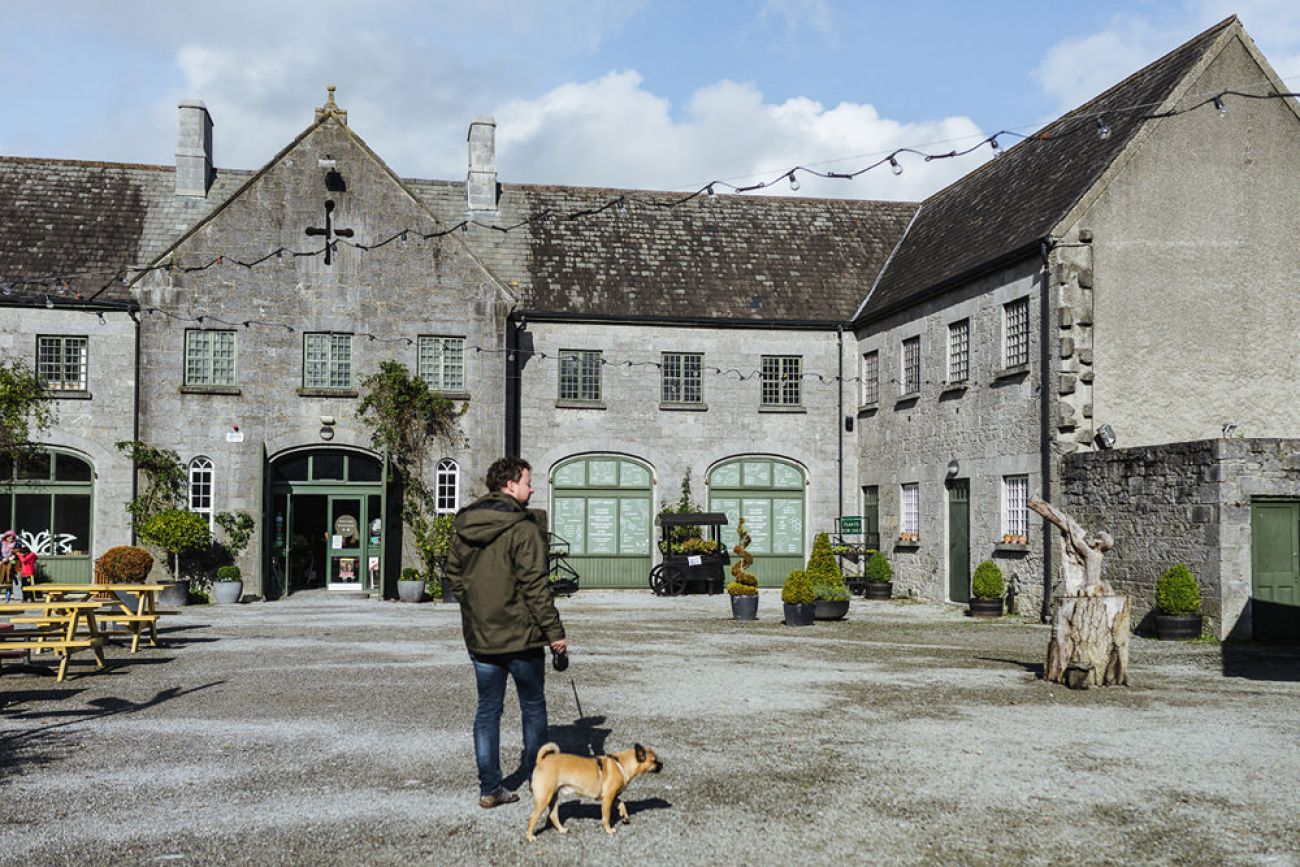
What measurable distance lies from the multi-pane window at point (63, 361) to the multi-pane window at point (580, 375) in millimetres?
10132

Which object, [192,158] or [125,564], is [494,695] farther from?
[192,158]

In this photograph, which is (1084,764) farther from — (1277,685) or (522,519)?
(1277,685)

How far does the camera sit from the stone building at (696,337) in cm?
Result: 2078

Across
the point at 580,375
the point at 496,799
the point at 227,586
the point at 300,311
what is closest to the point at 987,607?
the point at 580,375

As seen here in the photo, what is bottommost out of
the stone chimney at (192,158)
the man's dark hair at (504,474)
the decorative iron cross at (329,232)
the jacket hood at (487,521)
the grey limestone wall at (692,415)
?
the jacket hood at (487,521)

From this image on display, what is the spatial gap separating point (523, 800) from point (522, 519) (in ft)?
5.52

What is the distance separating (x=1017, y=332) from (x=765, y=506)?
8.94 m

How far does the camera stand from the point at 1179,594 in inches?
682

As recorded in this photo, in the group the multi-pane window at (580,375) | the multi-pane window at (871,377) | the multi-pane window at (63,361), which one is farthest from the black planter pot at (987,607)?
the multi-pane window at (63,361)

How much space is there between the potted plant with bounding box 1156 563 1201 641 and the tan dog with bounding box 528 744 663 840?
504 inches

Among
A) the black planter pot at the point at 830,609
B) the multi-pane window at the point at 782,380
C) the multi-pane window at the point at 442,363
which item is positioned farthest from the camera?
the multi-pane window at the point at 782,380

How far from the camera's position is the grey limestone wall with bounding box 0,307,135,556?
26.0 m

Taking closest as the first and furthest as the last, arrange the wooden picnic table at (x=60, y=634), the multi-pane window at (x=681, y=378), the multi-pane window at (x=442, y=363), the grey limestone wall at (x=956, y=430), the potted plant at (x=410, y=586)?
the wooden picnic table at (x=60, y=634)
the grey limestone wall at (x=956, y=430)
the potted plant at (x=410, y=586)
the multi-pane window at (x=442, y=363)
the multi-pane window at (x=681, y=378)

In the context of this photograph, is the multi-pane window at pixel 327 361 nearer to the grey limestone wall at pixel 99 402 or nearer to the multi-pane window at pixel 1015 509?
the grey limestone wall at pixel 99 402
